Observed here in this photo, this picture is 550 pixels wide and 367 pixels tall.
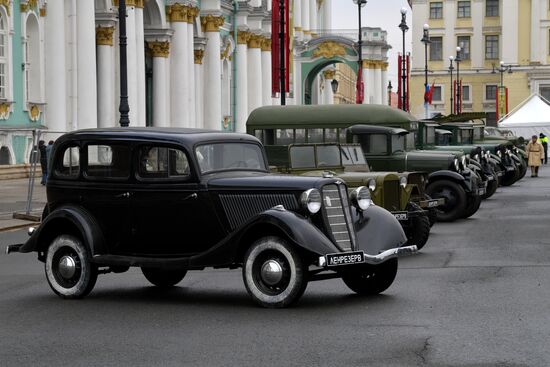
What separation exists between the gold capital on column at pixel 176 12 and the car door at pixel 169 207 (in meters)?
39.7

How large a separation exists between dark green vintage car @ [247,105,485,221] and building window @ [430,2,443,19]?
3899 inches

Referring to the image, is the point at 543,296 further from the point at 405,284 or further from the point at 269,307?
the point at 269,307

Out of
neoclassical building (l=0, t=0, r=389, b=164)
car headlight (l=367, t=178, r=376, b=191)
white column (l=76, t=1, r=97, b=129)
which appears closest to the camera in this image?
car headlight (l=367, t=178, r=376, b=191)

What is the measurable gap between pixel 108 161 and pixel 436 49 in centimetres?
11512

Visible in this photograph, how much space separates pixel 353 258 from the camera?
38.4ft

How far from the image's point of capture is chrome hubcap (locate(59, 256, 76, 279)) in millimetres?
12797

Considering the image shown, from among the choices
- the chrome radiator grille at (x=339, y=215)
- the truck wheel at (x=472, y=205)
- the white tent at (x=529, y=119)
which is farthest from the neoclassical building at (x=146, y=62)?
the chrome radiator grille at (x=339, y=215)

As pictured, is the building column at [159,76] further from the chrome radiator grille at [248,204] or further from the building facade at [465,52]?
the building facade at [465,52]

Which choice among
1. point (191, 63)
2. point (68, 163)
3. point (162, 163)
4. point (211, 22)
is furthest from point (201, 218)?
point (211, 22)

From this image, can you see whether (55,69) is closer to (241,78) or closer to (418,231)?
(418,231)

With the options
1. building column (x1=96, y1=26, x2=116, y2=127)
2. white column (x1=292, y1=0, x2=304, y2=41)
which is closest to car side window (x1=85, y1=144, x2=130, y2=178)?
building column (x1=96, y1=26, x2=116, y2=127)

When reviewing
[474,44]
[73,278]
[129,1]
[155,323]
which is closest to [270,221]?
[155,323]

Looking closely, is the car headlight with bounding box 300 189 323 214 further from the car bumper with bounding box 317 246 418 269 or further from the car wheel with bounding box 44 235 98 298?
the car wheel with bounding box 44 235 98 298

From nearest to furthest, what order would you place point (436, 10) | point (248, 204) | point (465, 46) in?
point (248, 204), point (465, 46), point (436, 10)
